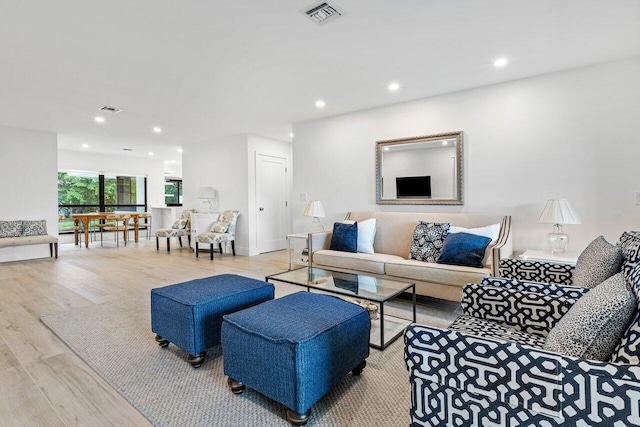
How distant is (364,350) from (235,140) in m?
5.47

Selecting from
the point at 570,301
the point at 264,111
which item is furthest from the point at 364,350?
the point at 264,111

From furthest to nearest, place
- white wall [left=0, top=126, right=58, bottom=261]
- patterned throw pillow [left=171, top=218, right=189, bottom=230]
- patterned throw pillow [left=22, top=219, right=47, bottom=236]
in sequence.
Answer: patterned throw pillow [left=171, top=218, right=189, bottom=230] → patterned throw pillow [left=22, top=219, right=47, bottom=236] → white wall [left=0, top=126, right=58, bottom=261]

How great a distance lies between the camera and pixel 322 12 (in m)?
2.29

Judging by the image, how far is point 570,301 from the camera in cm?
155

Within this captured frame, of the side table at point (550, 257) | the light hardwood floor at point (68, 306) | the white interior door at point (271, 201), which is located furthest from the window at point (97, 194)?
the side table at point (550, 257)

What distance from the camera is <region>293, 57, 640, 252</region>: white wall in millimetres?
3059

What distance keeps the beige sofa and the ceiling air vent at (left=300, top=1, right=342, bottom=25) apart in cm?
228

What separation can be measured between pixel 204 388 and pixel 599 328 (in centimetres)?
184

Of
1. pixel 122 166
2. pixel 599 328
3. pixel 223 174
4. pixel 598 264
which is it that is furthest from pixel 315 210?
pixel 122 166

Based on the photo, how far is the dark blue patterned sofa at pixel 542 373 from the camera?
85 centimetres

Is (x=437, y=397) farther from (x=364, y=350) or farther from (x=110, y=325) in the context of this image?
(x=110, y=325)

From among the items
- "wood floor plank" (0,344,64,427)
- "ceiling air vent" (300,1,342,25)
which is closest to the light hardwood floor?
"wood floor plank" (0,344,64,427)

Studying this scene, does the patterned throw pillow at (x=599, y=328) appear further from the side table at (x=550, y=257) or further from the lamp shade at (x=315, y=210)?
the lamp shade at (x=315, y=210)

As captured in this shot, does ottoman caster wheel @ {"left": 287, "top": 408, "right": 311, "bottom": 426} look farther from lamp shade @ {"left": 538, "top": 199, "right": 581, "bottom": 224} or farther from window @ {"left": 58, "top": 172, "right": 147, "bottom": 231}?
window @ {"left": 58, "top": 172, "right": 147, "bottom": 231}
